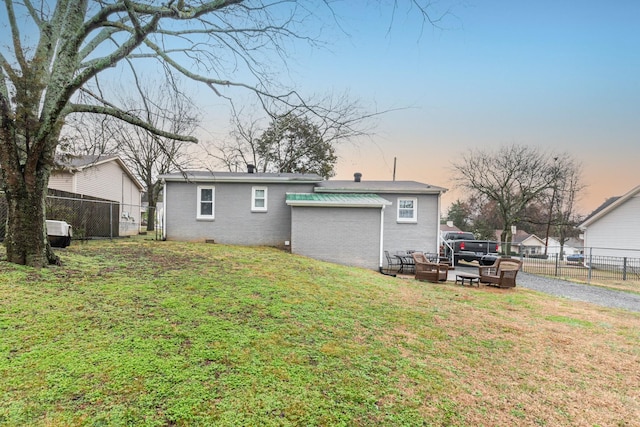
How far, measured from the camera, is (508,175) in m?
30.0

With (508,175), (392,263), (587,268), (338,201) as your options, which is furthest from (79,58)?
(508,175)

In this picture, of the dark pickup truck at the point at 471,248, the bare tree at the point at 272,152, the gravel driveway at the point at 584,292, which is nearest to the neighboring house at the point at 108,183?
the bare tree at the point at 272,152

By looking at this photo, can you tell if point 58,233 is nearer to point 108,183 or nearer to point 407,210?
point 407,210

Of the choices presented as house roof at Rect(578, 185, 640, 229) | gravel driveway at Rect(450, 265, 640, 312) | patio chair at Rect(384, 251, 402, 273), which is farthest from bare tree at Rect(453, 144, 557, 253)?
patio chair at Rect(384, 251, 402, 273)

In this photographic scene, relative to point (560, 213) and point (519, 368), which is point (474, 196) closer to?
point (560, 213)

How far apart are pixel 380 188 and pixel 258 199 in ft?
18.6

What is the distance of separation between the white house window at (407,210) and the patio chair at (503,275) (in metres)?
3.87

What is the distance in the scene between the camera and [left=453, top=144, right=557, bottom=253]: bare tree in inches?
1142

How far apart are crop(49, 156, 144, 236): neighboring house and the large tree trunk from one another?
1060 centimetres

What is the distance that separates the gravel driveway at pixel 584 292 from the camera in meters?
8.29

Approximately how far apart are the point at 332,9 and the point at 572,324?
7238mm

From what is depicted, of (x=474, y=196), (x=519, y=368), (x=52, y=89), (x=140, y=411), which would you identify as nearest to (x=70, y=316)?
(x=140, y=411)

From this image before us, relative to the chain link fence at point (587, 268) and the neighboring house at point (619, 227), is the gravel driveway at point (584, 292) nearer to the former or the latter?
the chain link fence at point (587, 268)

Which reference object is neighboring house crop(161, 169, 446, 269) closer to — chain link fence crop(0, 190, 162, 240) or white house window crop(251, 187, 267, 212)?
white house window crop(251, 187, 267, 212)
